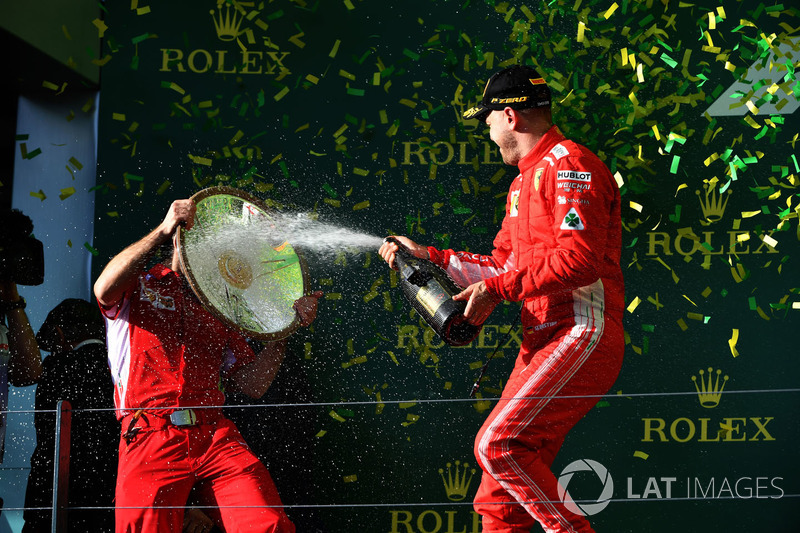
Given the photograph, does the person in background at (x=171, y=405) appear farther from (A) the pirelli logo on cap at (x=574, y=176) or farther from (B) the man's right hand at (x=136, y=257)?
(A) the pirelli logo on cap at (x=574, y=176)

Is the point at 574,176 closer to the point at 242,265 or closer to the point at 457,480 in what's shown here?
the point at 242,265

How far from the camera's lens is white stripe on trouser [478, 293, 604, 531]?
7.88 feet

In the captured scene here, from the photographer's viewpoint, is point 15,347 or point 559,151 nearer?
point 559,151

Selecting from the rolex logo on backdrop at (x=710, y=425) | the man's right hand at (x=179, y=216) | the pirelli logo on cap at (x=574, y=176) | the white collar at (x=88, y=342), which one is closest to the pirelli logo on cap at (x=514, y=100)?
the pirelli logo on cap at (x=574, y=176)

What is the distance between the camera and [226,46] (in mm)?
3486

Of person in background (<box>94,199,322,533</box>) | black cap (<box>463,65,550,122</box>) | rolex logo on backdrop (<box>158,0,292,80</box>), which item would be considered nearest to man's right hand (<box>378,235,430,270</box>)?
person in background (<box>94,199,322,533</box>)

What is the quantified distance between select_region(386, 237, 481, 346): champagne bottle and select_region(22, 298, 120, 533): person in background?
4.37 feet

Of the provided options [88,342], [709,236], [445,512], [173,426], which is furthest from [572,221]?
[88,342]

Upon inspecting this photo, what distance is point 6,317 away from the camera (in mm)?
3316

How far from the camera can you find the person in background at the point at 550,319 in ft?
7.95

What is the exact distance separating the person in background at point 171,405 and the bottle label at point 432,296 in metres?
0.42

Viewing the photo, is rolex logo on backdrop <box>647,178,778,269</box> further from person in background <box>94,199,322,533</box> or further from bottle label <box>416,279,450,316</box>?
person in background <box>94,199,322,533</box>

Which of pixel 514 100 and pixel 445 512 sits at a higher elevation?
pixel 514 100

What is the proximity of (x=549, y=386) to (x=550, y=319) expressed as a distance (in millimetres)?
221
